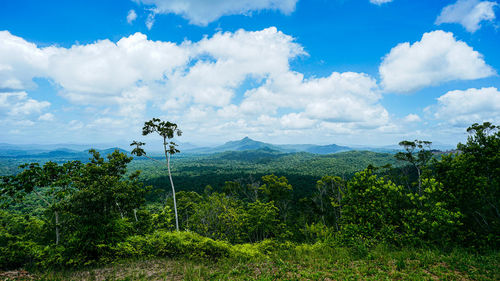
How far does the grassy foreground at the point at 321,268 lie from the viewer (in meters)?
8.02

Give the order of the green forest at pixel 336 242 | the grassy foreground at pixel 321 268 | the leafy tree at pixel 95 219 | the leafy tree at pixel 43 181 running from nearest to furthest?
the grassy foreground at pixel 321 268, the green forest at pixel 336 242, the leafy tree at pixel 95 219, the leafy tree at pixel 43 181

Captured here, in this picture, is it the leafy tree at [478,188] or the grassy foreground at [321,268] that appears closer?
the grassy foreground at [321,268]

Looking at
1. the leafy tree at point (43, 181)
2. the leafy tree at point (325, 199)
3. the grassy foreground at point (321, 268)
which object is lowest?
the leafy tree at point (325, 199)

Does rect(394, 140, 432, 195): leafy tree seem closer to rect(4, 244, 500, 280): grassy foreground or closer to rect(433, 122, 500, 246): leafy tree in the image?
rect(433, 122, 500, 246): leafy tree

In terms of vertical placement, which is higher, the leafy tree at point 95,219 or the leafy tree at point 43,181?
the leafy tree at point 43,181

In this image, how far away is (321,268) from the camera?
29.6 ft

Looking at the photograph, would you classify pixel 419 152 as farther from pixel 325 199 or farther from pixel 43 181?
pixel 43 181

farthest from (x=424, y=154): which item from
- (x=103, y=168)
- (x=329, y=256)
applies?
(x=103, y=168)

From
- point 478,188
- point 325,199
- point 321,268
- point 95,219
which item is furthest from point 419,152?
point 95,219

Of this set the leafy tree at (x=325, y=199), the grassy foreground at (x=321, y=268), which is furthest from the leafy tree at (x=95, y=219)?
the leafy tree at (x=325, y=199)

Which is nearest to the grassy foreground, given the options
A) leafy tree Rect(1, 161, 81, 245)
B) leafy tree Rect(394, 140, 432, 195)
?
leafy tree Rect(1, 161, 81, 245)

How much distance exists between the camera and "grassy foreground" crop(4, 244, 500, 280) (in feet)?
26.3

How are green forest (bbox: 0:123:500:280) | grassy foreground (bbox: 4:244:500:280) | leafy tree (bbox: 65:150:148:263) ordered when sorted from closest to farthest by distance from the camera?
grassy foreground (bbox: 4:244:500:280) → green forest (bbox: 0:123:500:280) → leafy tree (bbox: 65:150:148:263)

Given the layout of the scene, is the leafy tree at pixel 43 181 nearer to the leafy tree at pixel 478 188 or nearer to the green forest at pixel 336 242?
the green forest at pixel 336 242
